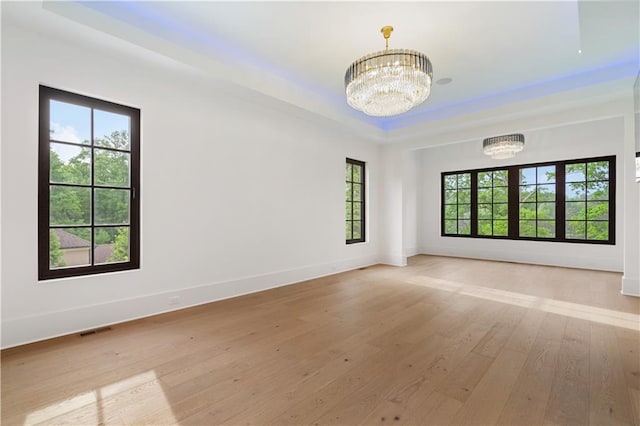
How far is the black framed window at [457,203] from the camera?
7691mm

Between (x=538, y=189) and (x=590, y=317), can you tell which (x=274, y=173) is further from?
(x=538, y=189)

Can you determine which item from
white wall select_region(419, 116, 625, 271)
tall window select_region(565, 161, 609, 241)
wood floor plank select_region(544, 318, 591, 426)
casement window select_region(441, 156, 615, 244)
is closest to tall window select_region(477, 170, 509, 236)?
casement window select_region(441, 156, 615, 244)

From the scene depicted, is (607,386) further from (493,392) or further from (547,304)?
(547,304)

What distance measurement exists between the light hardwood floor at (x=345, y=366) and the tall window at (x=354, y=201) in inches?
98.9

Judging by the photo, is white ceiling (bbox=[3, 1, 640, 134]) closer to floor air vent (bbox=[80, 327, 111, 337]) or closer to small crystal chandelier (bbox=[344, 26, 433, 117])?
small crystal chandelier (bbox=[344, 26, 433, 117])

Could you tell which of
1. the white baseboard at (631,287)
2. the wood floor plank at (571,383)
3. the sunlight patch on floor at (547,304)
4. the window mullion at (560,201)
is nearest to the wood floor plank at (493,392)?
the wood floor plank at (571,383)

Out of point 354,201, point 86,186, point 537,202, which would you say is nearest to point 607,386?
point 86,186

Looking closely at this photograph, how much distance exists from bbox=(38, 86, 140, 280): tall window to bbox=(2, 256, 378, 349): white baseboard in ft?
1.20

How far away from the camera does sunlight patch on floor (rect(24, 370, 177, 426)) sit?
163 cm

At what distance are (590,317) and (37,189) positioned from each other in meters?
5.63

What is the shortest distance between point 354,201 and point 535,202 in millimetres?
4160

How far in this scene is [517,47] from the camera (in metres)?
3.38

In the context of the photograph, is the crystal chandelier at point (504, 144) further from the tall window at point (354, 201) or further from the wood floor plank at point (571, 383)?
the wood floor plank at point (571, 383)

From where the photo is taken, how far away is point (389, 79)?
2693 millimetres
